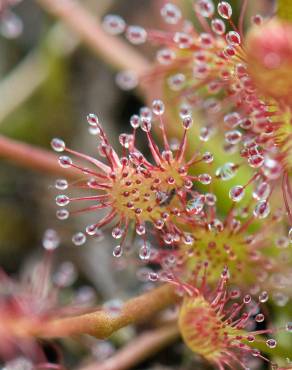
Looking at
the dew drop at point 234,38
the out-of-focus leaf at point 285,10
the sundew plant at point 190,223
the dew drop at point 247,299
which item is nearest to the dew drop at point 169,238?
the sundew plant at point 190,223

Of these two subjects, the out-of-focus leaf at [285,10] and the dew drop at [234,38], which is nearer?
the dew drop at [234,38]

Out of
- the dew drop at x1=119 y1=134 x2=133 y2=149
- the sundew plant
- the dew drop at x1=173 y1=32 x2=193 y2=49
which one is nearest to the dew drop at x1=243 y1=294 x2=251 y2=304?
the sundew plant

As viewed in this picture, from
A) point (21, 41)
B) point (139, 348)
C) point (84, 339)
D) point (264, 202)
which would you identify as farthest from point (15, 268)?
point (264, 202)

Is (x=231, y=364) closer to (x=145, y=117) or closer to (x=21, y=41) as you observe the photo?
(x=145, y=117)

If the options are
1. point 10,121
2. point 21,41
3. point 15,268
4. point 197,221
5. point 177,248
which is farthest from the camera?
point 21,41

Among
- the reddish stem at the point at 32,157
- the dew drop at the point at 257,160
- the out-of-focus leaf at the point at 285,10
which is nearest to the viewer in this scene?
the dew drop at the point at 257,160

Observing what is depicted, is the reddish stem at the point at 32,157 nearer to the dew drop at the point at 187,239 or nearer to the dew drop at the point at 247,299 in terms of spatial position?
the dew drop at the point at 187,239

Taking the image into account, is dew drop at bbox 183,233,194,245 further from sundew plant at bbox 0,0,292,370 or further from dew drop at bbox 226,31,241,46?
dew drop at bbox 226,31,241,46

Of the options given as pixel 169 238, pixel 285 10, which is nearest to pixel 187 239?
pixel 169 238
